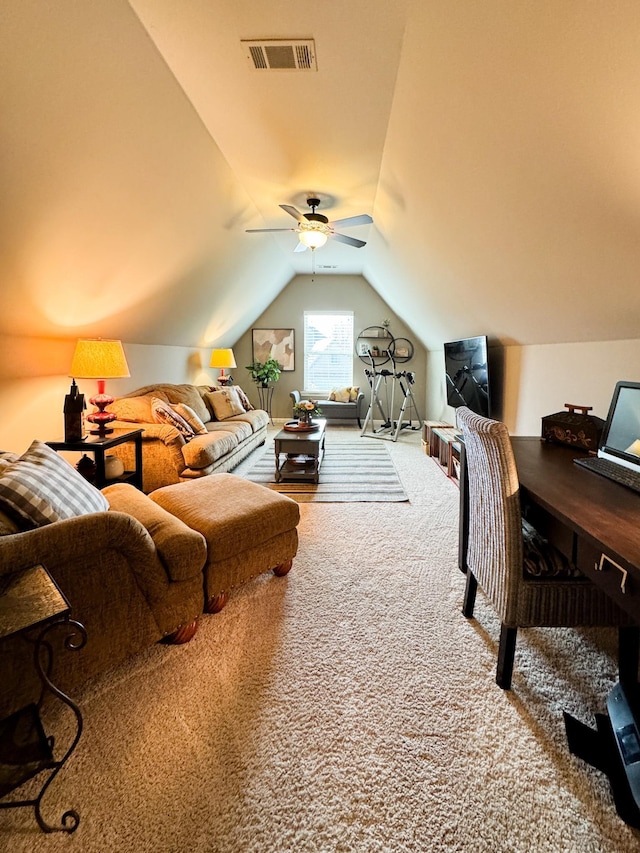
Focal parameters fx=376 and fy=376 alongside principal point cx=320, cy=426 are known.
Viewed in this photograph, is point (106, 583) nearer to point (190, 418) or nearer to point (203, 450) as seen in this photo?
point (203, 450)

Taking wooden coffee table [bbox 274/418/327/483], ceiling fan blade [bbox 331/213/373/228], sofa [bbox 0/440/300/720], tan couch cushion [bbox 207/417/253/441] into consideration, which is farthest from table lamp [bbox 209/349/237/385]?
sofa [bbox 0/440/300/720]

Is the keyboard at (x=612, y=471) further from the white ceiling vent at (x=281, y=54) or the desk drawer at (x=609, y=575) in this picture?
the white ceiling vent at (x=281, y=54)

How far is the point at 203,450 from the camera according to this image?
344cm

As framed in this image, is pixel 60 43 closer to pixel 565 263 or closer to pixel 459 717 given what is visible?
pixel 565 263

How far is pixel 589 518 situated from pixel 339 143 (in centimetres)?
296

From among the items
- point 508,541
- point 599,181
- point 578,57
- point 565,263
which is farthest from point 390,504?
point 578,57

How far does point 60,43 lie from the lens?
5.27 feet

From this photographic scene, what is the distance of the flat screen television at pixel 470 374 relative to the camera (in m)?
3.74

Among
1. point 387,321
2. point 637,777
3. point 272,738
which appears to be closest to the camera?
point 637,777

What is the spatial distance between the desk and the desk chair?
0.12m

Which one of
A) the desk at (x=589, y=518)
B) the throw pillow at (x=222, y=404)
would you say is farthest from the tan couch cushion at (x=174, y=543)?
the throw pillow at (x=222, y=404)

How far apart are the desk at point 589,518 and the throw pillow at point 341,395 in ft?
16.9

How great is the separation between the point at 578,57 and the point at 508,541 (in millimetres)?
1739

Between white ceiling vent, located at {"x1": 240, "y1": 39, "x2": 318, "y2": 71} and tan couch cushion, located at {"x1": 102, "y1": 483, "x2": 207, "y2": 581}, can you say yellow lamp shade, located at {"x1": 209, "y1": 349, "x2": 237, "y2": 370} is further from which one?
tan couch cushion, located at {"x1": 102, "y1": 483, "x2": 207, "y2": 581}
